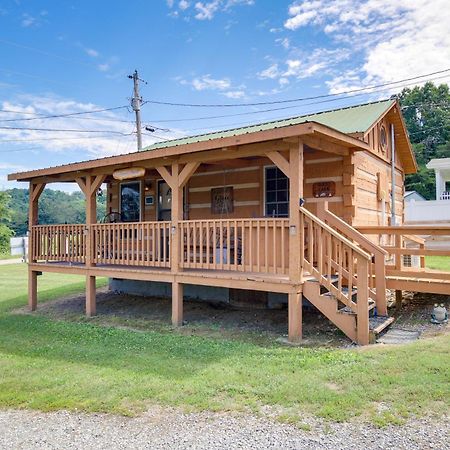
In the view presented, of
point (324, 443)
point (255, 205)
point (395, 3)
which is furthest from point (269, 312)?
point (395, 3)

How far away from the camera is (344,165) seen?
7.72 metres

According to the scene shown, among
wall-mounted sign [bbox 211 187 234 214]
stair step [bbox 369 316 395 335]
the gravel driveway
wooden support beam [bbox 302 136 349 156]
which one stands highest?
wooden support beam [bbox 302 136 349 156]

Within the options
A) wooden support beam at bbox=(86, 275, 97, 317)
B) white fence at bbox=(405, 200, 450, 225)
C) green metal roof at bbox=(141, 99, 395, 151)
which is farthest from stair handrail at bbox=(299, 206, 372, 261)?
white fence at bbox=(405, 200, 450, 225)

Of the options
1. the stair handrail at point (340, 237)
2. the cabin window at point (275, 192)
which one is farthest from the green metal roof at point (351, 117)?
the stair handrail at point (340, 237)

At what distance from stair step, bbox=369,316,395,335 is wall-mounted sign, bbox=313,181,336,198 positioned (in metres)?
2.56

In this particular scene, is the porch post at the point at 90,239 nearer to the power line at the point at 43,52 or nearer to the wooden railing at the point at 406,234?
the wooden railing at the point at 406,234

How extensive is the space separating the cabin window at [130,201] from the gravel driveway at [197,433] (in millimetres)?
7789

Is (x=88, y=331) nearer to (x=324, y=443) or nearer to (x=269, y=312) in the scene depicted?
(x=269, y=312)

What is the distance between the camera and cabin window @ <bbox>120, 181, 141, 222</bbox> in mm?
11383

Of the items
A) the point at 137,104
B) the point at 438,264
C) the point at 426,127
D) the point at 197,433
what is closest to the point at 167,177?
the point at 197,433

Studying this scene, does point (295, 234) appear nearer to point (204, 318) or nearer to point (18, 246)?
point (204, 318)

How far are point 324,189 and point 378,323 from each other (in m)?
2.90

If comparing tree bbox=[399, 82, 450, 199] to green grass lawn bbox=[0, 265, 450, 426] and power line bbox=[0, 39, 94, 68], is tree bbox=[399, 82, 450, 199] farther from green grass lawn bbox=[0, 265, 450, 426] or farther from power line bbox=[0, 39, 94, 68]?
green grass lawn bbox=[0, 265, 450, 426]

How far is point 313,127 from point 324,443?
373cm
